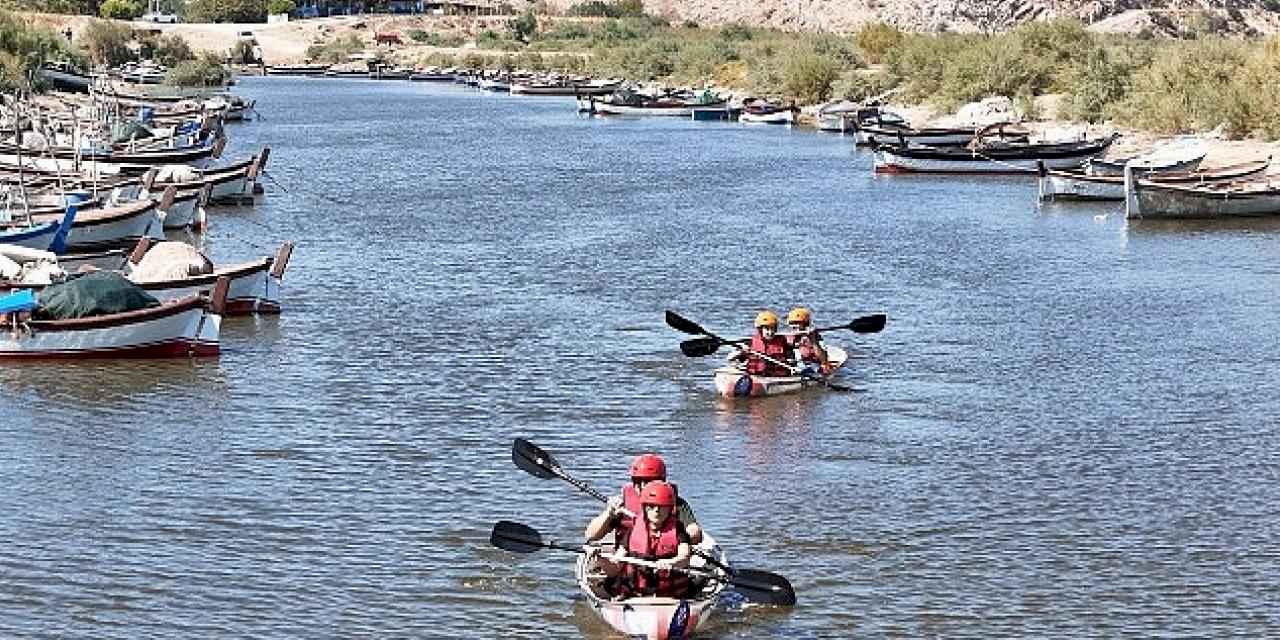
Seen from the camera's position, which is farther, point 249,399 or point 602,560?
point 249,399

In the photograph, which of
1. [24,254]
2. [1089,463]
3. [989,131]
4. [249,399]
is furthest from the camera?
[989,131]

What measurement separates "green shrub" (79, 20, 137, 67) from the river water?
86.0 m

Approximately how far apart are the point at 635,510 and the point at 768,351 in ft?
30.2

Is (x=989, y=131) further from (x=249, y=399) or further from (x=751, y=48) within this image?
(x=751, y=48)

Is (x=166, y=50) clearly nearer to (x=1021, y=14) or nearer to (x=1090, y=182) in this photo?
(x=1021, y=14)

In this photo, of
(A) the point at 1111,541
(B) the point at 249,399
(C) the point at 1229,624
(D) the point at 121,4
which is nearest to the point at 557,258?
(B) the point at 249,399

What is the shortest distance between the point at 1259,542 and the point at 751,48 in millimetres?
97653

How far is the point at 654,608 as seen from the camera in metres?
15.4

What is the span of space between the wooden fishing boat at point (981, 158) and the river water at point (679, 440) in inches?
544

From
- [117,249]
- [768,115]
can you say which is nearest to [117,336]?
[117,249]

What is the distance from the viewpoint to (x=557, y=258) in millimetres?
38156

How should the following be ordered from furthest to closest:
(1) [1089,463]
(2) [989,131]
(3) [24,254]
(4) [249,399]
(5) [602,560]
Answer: (2) [989,131] → (3) [24,254] → (4) [249,399] → (1) [1089,463] → (5) [602,560]

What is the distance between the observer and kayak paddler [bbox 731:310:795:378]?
24906 mm

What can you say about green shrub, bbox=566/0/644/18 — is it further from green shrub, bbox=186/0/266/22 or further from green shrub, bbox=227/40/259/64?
green shrub, bbox=227/40/259/64
